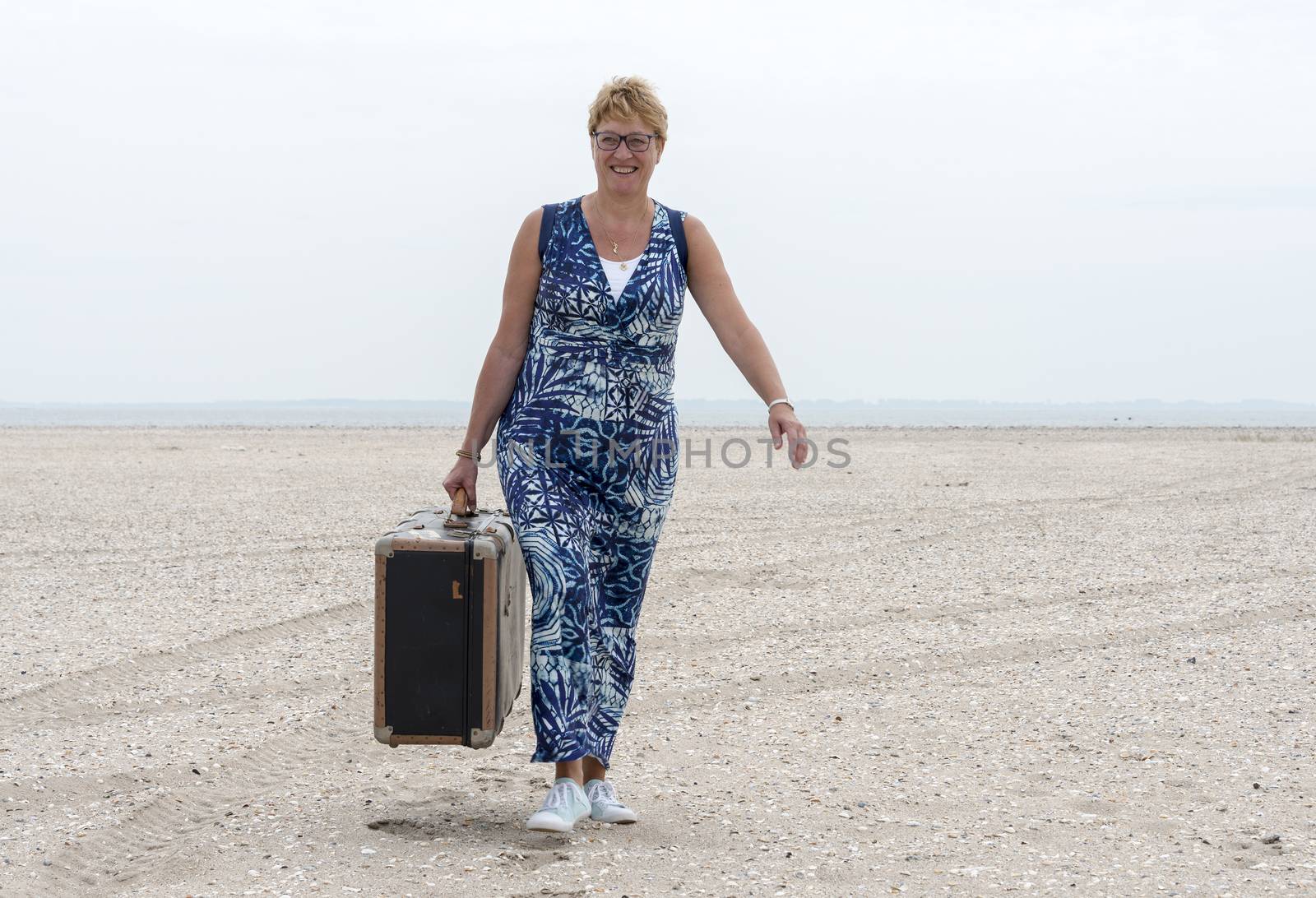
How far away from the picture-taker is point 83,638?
22.1 feet

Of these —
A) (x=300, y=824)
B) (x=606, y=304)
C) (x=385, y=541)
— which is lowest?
(x=300, y=824)

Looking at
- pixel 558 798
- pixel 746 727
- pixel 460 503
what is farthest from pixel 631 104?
pixel 746 727

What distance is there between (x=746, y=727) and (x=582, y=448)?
191 centimetres

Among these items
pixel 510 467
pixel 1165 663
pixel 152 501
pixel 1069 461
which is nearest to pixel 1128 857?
pixel 510 467

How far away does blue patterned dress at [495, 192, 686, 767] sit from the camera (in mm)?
3586

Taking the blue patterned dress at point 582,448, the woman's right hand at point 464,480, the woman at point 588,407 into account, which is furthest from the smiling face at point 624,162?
the woman's right hand at point 464,480

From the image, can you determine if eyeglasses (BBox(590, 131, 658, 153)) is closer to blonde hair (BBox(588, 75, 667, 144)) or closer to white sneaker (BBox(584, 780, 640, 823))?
blonde hair (BBox(588, 75, 667, 144))

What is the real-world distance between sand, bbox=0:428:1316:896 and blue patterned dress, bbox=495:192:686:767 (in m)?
0.55

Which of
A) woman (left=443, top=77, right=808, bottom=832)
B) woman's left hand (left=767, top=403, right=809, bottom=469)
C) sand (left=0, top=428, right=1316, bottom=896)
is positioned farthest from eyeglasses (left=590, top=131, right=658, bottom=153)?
sand (left=0, top=428, right=1316, bottom=896)

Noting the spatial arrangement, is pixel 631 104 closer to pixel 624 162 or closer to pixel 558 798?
pixel 624 162

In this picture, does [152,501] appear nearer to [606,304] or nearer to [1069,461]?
[606,304]

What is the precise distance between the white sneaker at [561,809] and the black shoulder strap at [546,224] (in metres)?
1.53

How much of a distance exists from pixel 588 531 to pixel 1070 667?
3337mm

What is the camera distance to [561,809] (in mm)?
3680
